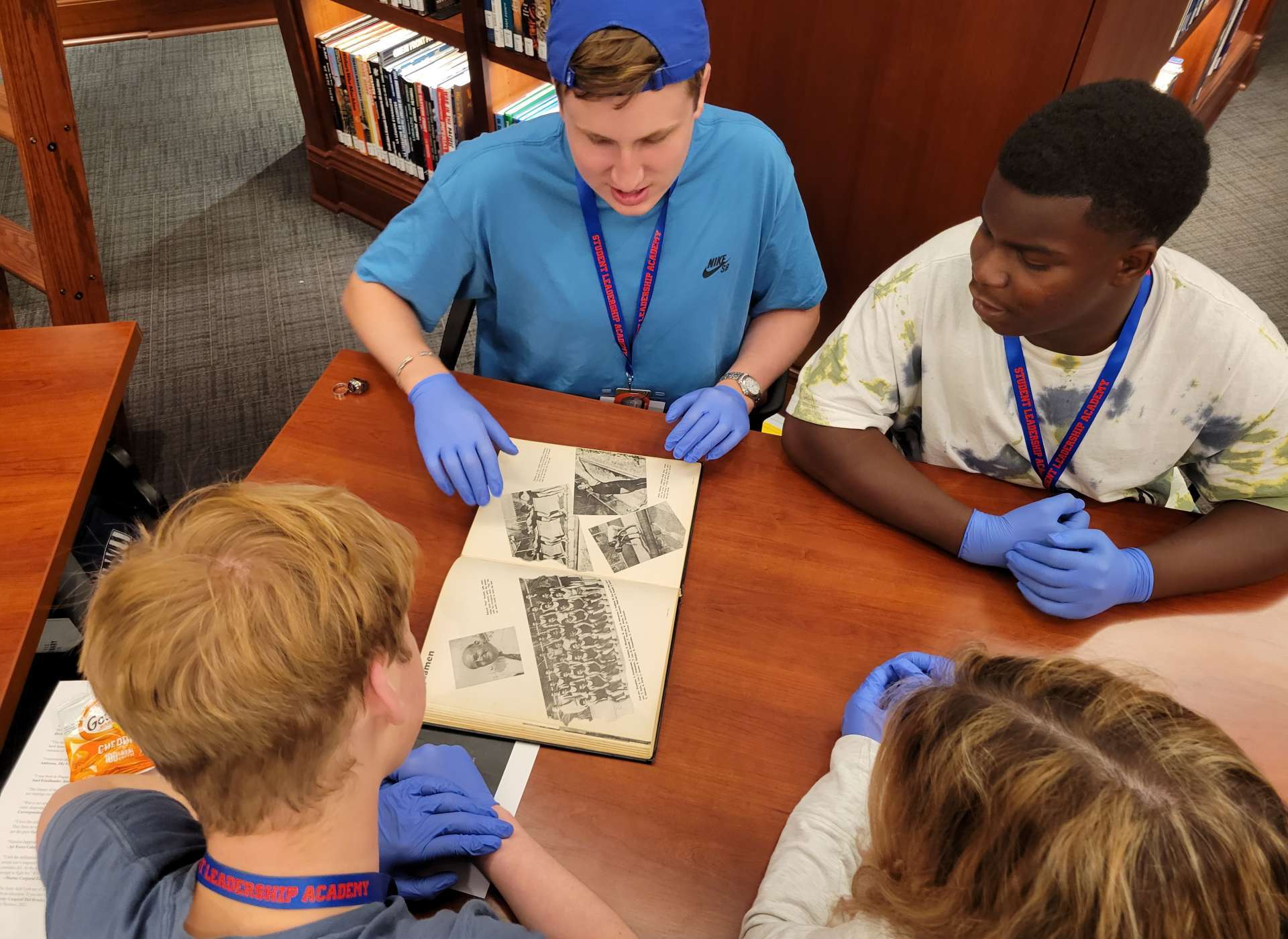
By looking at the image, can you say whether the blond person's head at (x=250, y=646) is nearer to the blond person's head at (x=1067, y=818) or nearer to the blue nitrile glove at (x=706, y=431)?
the blond person's head at (x=1067, y=818)

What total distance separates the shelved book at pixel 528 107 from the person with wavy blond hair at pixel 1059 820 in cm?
221

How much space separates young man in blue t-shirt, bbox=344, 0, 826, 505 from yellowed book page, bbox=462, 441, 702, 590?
0.14ft

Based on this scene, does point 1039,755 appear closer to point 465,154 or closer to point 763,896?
point 763,896

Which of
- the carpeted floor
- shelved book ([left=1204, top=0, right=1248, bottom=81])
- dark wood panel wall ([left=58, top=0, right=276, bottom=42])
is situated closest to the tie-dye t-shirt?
the carpeted floor

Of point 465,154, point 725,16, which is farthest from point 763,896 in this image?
point 725,16

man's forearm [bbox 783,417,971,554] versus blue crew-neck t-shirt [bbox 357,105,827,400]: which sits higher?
blue crew-neck t-shirt [bbox 357,105,827,400]

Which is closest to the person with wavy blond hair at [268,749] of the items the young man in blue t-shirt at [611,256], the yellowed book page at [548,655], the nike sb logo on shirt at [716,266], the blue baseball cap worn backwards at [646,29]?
the yellowed book page at [548,655]

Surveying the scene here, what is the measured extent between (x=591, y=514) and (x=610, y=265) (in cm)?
47

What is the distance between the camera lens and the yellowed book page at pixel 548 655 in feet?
3.36

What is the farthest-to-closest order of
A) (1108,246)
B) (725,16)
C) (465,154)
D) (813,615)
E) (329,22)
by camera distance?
1. (329,22)
2. (725,16)
3. (465,154)
4. (813,615)
5. (1108,246)

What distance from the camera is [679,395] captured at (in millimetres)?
1687

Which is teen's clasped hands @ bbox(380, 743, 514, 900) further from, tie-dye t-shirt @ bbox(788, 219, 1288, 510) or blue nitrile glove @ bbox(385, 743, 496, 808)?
tie-dye t-shirt @ bbox(788, 219, 1288, 510)

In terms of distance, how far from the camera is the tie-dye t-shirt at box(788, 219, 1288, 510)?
1168 mm

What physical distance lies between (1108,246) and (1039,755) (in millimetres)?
634
